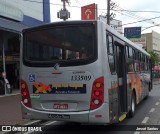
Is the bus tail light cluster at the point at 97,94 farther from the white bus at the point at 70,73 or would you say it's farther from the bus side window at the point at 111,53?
the bus side window at the point at 111,53

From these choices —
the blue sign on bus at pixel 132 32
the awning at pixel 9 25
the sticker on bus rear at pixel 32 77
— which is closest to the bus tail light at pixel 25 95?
the sticker on bus rear at pixel 32 77

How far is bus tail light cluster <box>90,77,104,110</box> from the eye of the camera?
24.8ft

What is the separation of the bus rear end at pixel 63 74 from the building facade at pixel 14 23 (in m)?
11.0

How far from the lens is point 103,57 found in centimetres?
769

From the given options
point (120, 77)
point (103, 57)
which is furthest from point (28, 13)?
point (103, 57)

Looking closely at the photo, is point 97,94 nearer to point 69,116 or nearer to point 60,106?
point 69,116

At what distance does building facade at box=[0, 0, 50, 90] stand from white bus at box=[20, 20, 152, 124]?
11009 millimetres

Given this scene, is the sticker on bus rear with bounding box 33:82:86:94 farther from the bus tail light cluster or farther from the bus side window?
the bus side window

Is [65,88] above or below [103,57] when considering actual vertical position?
below

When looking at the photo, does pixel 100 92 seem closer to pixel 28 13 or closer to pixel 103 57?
pixel 103 57

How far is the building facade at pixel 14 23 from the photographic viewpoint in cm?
2024

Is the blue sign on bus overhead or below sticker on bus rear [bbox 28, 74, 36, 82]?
overhead

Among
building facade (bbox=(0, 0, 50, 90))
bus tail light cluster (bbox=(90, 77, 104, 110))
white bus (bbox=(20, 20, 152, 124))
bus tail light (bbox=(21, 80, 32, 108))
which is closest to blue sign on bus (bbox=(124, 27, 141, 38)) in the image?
building facade (bbox=(0, 0, 50, 90))

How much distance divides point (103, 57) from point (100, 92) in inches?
33.6
